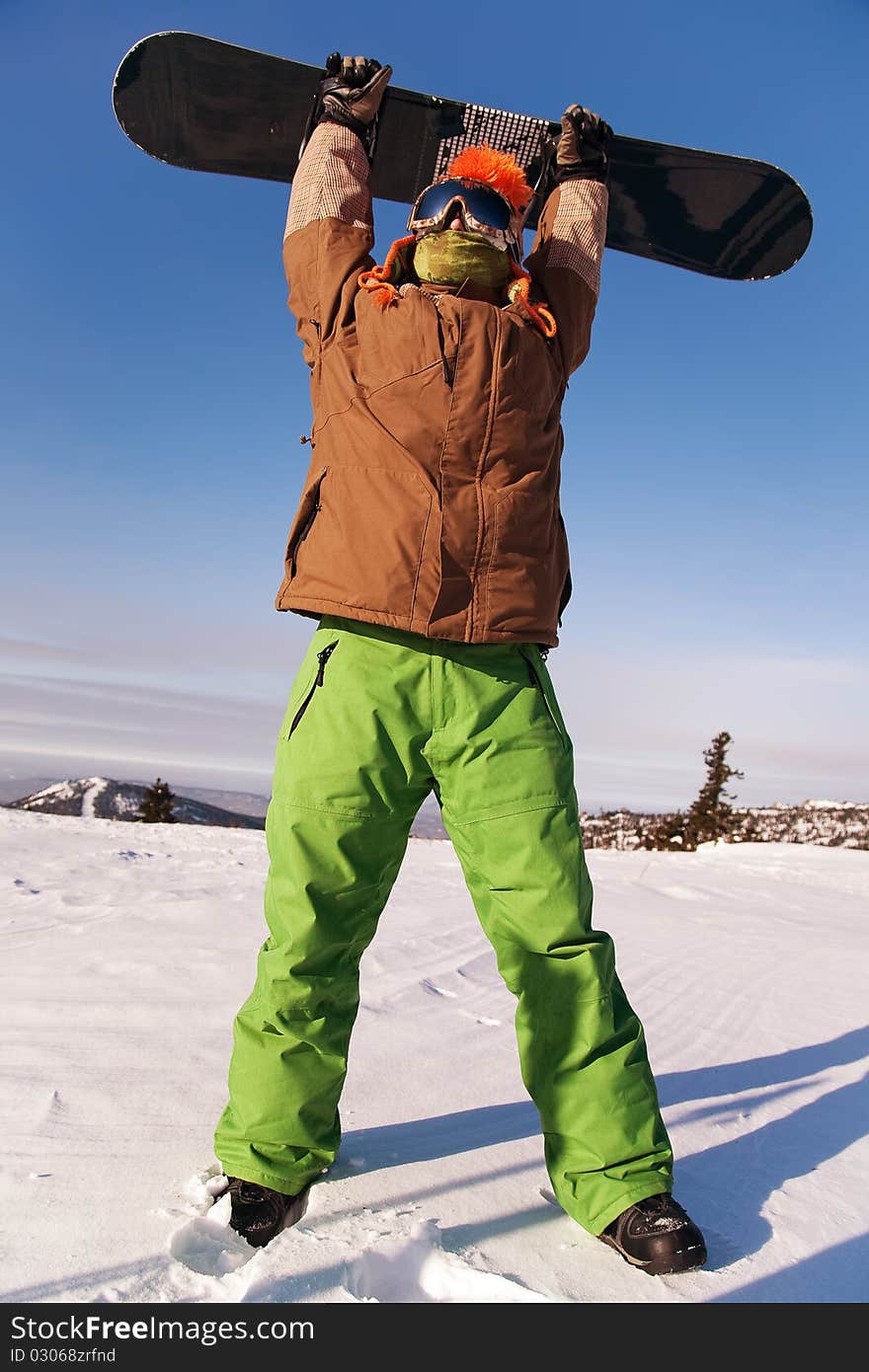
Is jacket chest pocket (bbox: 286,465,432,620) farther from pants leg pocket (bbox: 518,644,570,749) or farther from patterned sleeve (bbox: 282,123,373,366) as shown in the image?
patterned sleeve (bbox: 282,123,373,366)

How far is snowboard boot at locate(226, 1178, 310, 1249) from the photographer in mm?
1502

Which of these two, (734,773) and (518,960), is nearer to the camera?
(518,960)

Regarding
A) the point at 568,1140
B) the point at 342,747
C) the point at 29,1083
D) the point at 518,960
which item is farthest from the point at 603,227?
the point at 29,1083

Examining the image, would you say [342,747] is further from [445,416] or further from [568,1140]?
[568,1140]

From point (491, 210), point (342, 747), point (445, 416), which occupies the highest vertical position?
point (491, 210)

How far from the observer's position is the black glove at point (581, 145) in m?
2.20

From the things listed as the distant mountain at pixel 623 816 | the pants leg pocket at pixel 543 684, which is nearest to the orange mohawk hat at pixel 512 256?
the pants leg pocket at pixel 543 684

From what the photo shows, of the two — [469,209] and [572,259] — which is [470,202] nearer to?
[469,209]

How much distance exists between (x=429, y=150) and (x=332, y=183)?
87cm

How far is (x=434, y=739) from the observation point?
1.75 m

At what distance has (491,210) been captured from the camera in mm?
1995

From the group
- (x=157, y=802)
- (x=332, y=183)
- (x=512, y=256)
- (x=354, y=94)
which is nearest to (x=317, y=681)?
(x=512, y=256)
